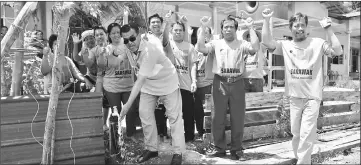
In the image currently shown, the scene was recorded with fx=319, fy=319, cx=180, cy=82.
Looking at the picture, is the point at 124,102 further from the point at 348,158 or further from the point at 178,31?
A: the point at 348,158

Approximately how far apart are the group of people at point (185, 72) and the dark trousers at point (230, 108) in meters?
0.01

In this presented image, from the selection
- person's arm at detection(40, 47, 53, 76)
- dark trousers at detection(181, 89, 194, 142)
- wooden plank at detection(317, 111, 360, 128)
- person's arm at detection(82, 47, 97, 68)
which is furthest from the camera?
wooden plank at detection(317, 111, 360, 128)

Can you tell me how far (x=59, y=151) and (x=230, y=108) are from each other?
212 cm

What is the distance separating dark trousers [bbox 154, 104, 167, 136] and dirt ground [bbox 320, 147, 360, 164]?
A: 236 centimetres

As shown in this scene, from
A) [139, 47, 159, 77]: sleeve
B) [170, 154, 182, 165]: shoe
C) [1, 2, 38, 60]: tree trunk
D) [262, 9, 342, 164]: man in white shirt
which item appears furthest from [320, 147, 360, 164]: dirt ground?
[1, 2, 38, 60]: tree trunk

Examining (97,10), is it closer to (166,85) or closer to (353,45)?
(166,85)

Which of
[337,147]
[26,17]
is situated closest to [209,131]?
[337,147]

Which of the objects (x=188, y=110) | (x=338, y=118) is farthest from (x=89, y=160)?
(x=338, y=118)

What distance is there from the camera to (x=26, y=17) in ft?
10.5

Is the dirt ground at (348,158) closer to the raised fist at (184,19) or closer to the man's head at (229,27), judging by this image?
the man's head at (229,27)

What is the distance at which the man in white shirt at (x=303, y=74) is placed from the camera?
3.84 meters

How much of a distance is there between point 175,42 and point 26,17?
2144 mm

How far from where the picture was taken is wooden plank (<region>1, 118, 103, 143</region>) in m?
3.09

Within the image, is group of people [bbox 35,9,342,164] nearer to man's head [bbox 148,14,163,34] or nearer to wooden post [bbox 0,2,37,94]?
man's head [bbox 148,14,163,34]
